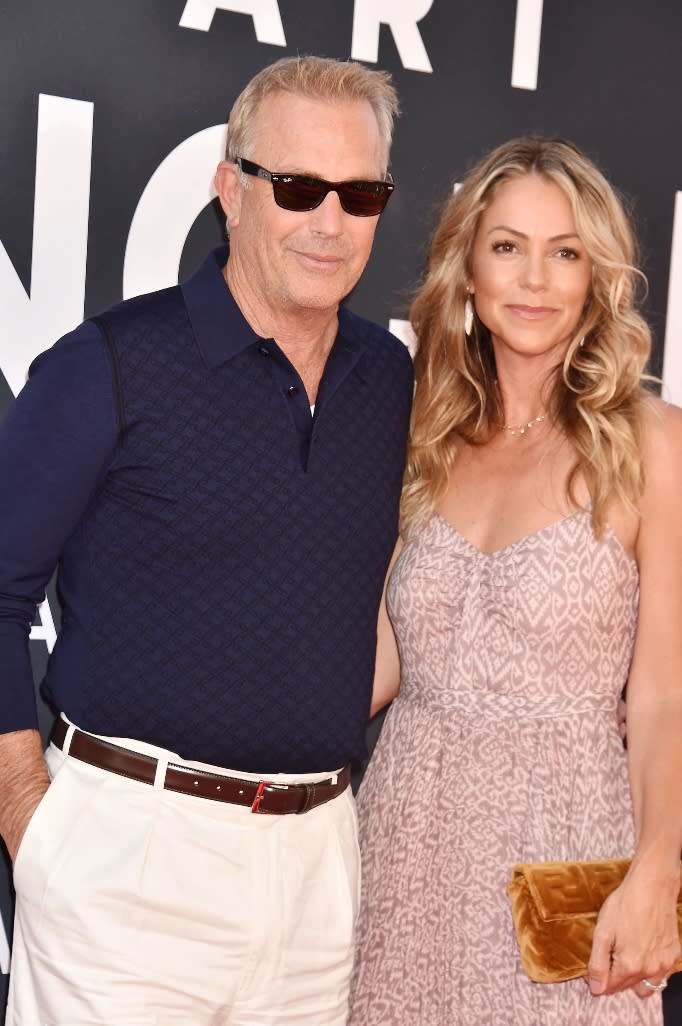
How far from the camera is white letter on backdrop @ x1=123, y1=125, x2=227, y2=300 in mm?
3012

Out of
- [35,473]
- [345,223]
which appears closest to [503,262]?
[345,223]

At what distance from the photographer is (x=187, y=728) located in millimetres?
2188

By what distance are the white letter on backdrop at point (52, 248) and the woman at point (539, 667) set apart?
990 mm

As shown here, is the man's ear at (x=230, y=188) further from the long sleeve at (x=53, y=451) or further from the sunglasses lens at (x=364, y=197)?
the long sleeve at (x=53, y=451)

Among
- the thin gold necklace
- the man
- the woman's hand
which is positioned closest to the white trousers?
the man

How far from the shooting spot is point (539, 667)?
2.52 m

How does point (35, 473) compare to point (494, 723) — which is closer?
point (35, 473)

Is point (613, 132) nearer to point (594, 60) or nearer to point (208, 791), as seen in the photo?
point (594, 60)

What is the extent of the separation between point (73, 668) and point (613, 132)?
7.35 feet

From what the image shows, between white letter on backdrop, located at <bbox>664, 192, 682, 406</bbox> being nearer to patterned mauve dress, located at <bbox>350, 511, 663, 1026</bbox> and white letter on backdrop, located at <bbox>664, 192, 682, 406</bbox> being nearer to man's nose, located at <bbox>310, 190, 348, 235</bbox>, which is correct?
patterned mauve dress, located at <bbox>350, 511, 663, 1026</bbox>

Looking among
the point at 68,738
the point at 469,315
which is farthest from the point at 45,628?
the point at 469,315

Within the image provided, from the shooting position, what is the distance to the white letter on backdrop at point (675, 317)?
11.5 ft

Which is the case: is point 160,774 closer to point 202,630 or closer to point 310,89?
point 202,630

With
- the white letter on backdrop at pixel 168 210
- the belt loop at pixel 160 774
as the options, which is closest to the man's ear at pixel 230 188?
the white letter on backdrop at pixel 168 210
